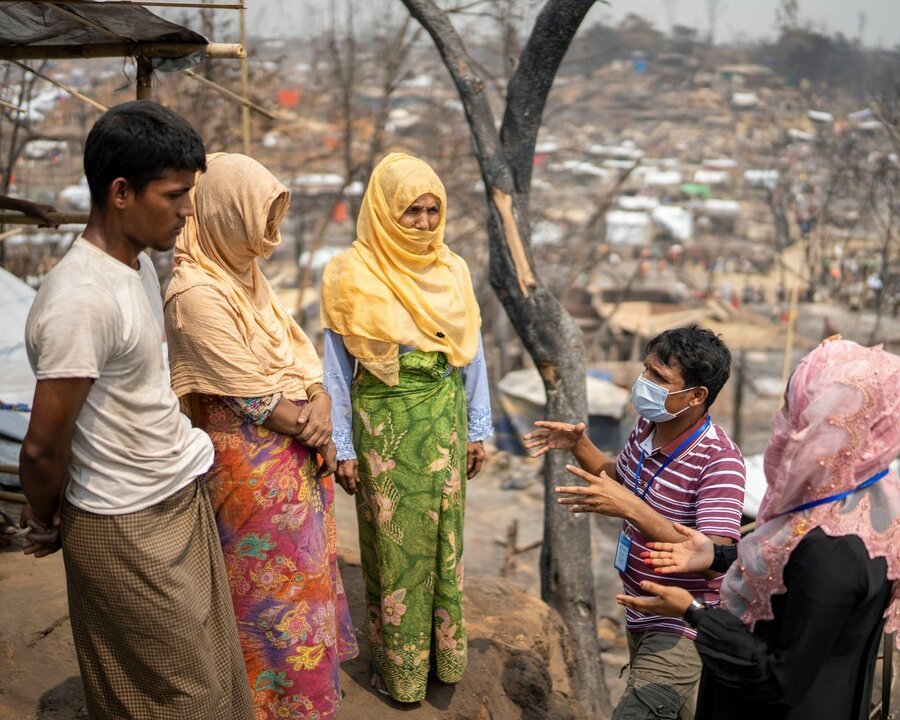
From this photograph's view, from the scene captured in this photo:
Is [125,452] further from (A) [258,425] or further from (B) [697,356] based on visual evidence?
(B) [697,356]

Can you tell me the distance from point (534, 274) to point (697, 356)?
2.15 m

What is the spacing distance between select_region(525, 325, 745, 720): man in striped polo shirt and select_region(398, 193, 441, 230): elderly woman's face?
792 millimetres

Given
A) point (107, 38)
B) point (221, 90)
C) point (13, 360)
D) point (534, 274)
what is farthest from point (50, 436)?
point (13, 360)

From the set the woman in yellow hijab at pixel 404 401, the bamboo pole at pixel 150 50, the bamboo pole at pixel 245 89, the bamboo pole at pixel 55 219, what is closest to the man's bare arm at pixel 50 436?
the woman in yellow hijab at pixel 404 401

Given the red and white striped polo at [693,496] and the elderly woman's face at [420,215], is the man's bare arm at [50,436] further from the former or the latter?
the red and white striped polo at [693,496]

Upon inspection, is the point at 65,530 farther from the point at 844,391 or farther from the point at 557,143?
the point at 557,143

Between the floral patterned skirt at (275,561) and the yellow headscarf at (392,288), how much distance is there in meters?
0.49

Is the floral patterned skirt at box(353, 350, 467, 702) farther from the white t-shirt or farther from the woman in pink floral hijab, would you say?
the woman in pink floral hijab

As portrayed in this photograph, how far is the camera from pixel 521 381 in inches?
610

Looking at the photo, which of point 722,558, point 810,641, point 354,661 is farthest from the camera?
point 354,661

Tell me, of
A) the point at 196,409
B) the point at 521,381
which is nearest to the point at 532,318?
the point at 196,409

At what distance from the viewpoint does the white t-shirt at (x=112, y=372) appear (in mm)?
1803

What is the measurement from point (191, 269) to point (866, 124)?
35478 millimetres

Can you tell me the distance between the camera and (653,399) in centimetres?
262
